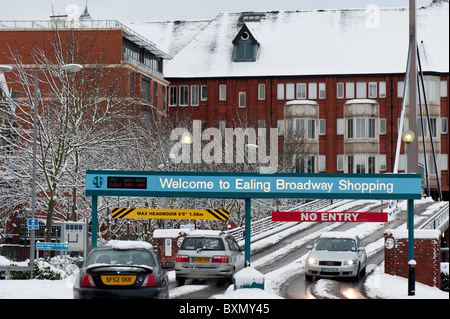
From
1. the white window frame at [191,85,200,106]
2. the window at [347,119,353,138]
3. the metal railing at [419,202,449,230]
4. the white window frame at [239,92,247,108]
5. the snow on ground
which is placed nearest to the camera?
the snow on ground

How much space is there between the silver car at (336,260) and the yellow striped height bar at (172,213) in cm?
311

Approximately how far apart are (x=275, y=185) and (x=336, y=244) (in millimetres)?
4510

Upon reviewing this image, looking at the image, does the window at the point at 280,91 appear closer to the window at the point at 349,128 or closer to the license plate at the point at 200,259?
the window at the point at 349,128

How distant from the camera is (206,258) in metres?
21.0

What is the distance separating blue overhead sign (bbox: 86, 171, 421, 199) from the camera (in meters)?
20.7

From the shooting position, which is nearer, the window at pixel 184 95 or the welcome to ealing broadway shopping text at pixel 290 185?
the welcome to ealing broadway shopping text at pixel 290 185

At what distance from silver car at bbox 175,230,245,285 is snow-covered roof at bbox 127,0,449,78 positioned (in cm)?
5504

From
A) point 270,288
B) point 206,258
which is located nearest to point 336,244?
point 270,288

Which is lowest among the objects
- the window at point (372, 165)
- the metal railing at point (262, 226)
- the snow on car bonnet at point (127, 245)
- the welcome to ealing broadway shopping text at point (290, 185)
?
the metal railing at point (262, 226)

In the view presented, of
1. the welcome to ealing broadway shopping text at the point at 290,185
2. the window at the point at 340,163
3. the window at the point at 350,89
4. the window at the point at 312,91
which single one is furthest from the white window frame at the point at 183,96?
the welcome to ealing broadway shopping text at the point at 290,185

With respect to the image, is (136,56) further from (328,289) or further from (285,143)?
(328,289)

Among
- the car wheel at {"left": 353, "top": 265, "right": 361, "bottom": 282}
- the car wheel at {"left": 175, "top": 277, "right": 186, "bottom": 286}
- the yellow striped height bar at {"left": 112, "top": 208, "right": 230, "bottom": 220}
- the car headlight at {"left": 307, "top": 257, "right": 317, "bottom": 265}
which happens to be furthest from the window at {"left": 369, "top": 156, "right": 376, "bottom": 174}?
the car wheel at {"left": 175, "top": 277, "right": 186, "bottom": 286}

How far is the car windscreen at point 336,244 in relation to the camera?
79.0 feet

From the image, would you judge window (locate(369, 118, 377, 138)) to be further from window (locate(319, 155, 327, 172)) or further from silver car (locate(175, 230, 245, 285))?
silver car (locate(175, 230, 245, 285))
